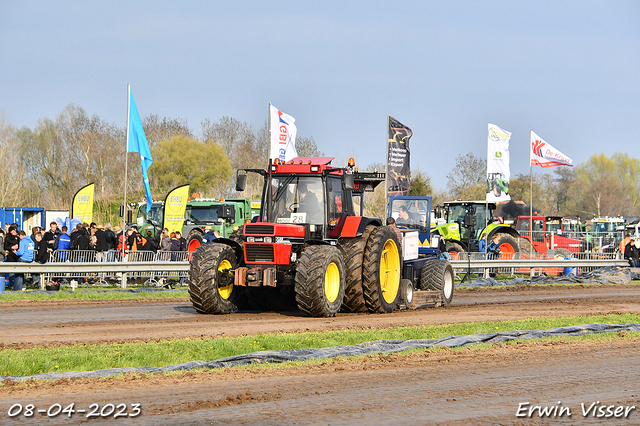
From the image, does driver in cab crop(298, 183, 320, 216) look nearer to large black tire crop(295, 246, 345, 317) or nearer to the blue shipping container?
large black tire crop(295, 246, 345, 317)

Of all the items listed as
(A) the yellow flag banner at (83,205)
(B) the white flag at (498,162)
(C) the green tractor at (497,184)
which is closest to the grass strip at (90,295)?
(A) the yellow flag banner at (83,205)

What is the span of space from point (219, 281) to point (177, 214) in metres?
11.6

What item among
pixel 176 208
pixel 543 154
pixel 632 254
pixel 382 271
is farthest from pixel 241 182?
pixel 632 254

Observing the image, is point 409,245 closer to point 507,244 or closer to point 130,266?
point 130,266

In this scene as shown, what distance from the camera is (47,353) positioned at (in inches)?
323

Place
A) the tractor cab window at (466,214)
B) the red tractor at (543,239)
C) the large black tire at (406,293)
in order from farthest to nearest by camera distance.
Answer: the red tractor at (543,239)
the tractor cab window at (466,214)
the large black tire at (406,293)

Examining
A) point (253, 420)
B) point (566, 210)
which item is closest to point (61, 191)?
point (253, 420)

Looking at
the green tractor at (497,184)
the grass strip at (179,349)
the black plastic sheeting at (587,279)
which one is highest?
the green tractor at (497,184)

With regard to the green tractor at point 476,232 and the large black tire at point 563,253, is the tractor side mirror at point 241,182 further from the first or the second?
the large black tire at point 563,253

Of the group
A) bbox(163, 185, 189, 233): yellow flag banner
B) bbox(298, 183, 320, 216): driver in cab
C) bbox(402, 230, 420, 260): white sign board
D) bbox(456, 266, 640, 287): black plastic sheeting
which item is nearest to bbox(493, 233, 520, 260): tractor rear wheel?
bbox(456, 266, 640, 287): black plastic sheeting

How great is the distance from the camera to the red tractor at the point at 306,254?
12250mm

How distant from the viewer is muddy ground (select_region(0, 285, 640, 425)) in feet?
18.0

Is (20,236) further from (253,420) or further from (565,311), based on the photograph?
(253,420)

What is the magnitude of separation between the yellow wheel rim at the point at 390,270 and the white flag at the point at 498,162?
12.7 meters
